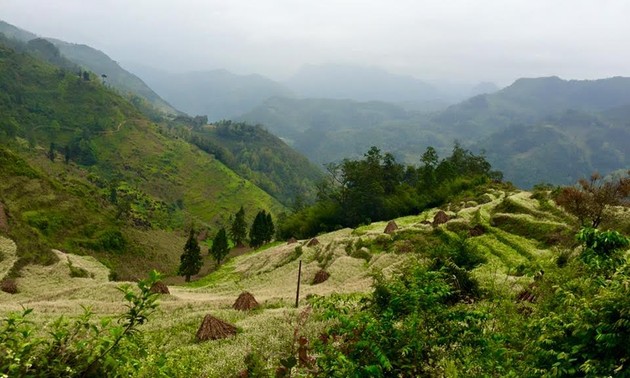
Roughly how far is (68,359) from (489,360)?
919 cm

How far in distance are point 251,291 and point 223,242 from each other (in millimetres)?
48198

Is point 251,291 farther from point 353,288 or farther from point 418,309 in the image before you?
point 418,309

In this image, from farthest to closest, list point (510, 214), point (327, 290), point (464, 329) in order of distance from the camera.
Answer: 1. point (510, 214)
2. point (327, 290)
3. point (464, 329)

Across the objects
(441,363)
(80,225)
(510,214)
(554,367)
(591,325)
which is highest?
(591,325)

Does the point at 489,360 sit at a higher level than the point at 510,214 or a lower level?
higher

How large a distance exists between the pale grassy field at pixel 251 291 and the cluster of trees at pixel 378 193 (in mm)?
16883

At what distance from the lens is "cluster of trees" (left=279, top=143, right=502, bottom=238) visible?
274 ft

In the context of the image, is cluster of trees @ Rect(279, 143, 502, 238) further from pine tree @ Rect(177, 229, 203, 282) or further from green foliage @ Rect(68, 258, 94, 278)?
green foliage @ Rect(68, 258, 94, 278)

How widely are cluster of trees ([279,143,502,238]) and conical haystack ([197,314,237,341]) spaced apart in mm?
57467

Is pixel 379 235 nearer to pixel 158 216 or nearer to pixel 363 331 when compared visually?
pixel 363 331

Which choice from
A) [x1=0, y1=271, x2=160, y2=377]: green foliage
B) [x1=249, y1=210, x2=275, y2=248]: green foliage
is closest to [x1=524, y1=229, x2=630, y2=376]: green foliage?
[x1=0, y1=271, x2=160, y2=377]: green foliage

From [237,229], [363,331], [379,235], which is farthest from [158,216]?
[363,331]

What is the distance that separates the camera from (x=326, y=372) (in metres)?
8.64

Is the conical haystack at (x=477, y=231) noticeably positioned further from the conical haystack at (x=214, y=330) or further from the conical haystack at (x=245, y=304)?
the conical haystack at (x=214, y=330)
